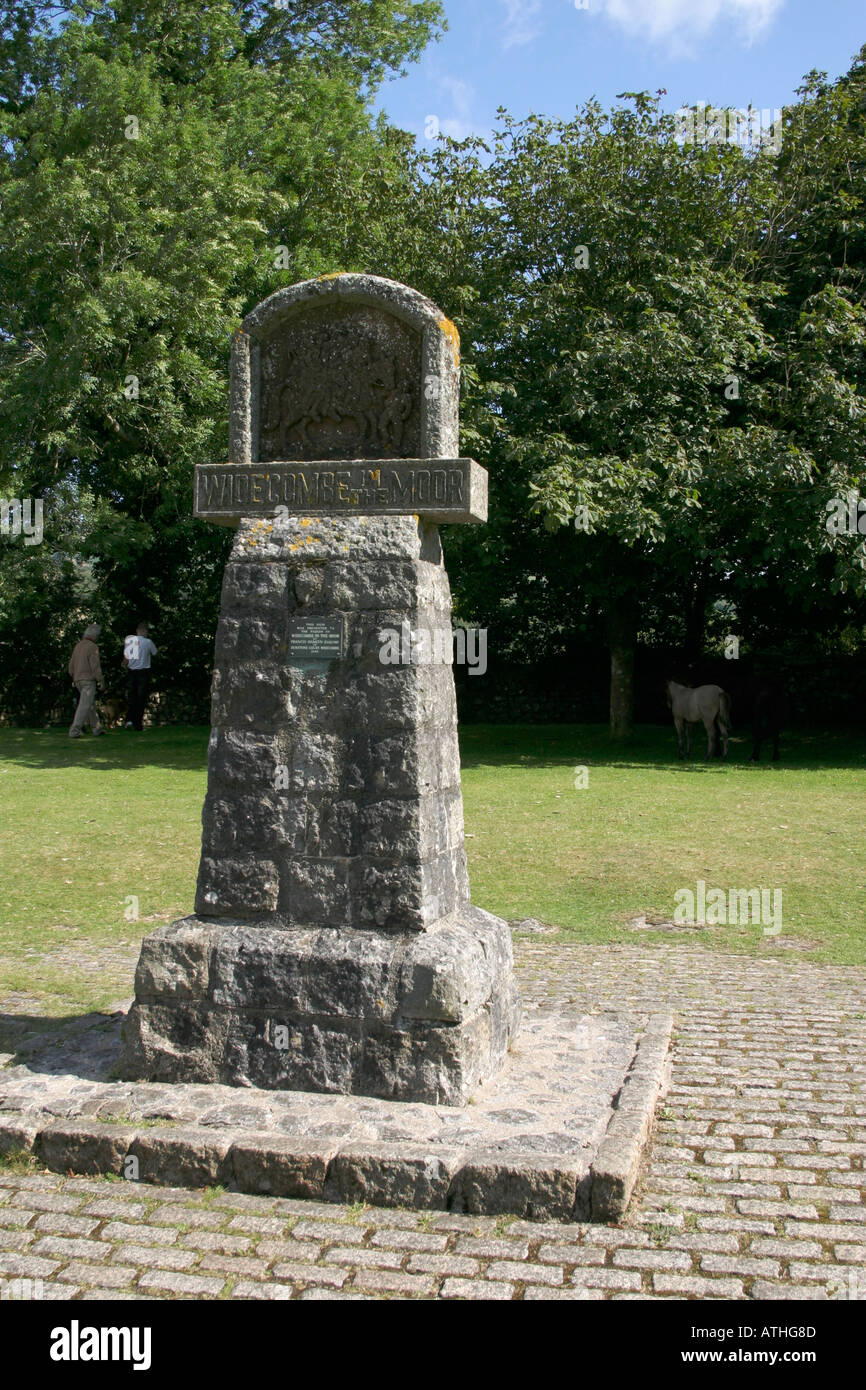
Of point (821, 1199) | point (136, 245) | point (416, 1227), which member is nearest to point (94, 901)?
point (416, 1227)

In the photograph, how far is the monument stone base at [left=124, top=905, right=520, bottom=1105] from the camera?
15.3ft

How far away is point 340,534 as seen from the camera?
5.02 meters

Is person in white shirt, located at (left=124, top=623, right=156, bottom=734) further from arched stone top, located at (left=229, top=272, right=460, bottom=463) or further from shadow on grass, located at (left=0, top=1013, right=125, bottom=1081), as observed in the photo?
arched stone top, located at (left=229, top=272, right=460, bottom=463)

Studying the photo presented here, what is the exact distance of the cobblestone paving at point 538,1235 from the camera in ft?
11.9

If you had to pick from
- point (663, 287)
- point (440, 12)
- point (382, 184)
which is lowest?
point (663, 287)

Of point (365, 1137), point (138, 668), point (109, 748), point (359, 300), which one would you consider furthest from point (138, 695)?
point (365, 1137)

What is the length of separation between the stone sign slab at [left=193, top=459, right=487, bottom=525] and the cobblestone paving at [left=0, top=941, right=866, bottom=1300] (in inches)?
106

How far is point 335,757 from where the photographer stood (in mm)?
4941

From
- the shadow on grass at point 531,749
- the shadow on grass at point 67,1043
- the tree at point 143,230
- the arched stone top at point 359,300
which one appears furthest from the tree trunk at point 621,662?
the arched stone top at point 359,300

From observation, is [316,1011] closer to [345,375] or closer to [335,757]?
[335,757]

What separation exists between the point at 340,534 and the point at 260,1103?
230 cm

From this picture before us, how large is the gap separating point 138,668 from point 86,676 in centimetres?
114

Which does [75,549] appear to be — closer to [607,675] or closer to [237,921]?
[607,675]

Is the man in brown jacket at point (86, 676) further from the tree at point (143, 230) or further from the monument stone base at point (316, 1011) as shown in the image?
the monument stone base at point (316, 1011)
